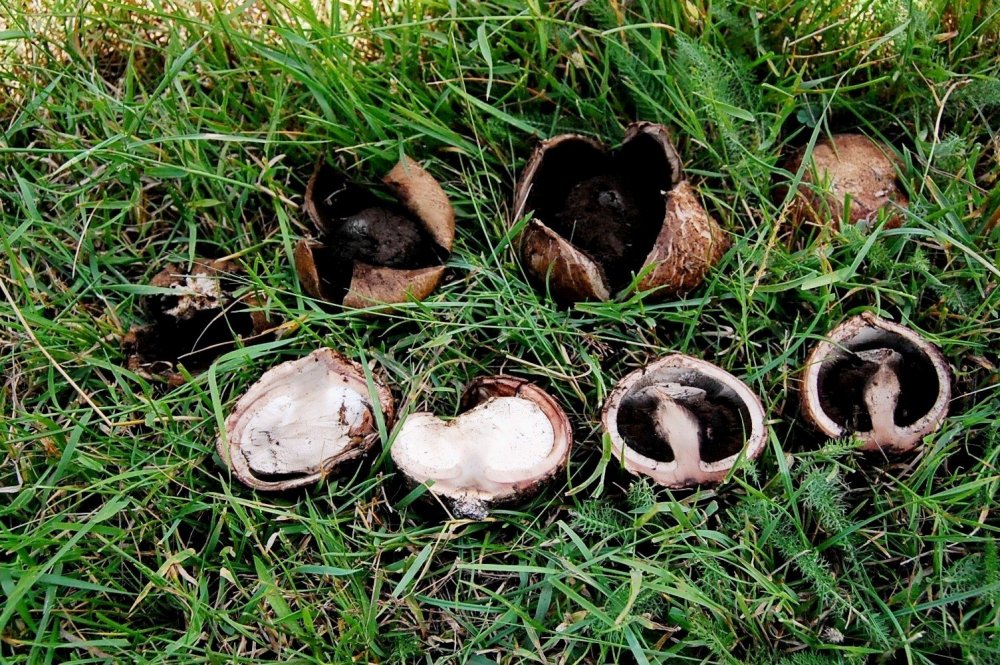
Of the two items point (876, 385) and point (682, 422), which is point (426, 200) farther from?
point (876, 385)

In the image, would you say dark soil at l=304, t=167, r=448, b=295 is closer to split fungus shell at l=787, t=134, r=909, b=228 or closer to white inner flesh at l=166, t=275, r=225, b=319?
white inner flesh at l=166, t=275, r=225, b=319

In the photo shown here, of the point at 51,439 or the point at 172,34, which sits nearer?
the point at 51,439

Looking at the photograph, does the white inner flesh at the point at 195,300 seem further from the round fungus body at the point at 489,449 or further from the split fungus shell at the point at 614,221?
the split fungus shell at the point at 614,221

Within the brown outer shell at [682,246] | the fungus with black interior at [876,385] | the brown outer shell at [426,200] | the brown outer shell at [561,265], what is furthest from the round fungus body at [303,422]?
the fungus with black interior at [876,385]

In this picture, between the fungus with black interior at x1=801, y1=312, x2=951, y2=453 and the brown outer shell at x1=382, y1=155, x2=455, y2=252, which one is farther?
the brown outer shell at x1=382, y1=155, x2=455, y2=252

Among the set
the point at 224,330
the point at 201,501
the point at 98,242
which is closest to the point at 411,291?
the point at 224,330

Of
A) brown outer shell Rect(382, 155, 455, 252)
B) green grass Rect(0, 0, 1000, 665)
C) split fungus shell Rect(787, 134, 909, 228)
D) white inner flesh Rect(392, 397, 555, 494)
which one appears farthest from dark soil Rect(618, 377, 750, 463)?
brown outer shell Rect(382, 155, 455, 252)

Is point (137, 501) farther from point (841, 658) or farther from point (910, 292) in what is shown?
point (910, 292)
